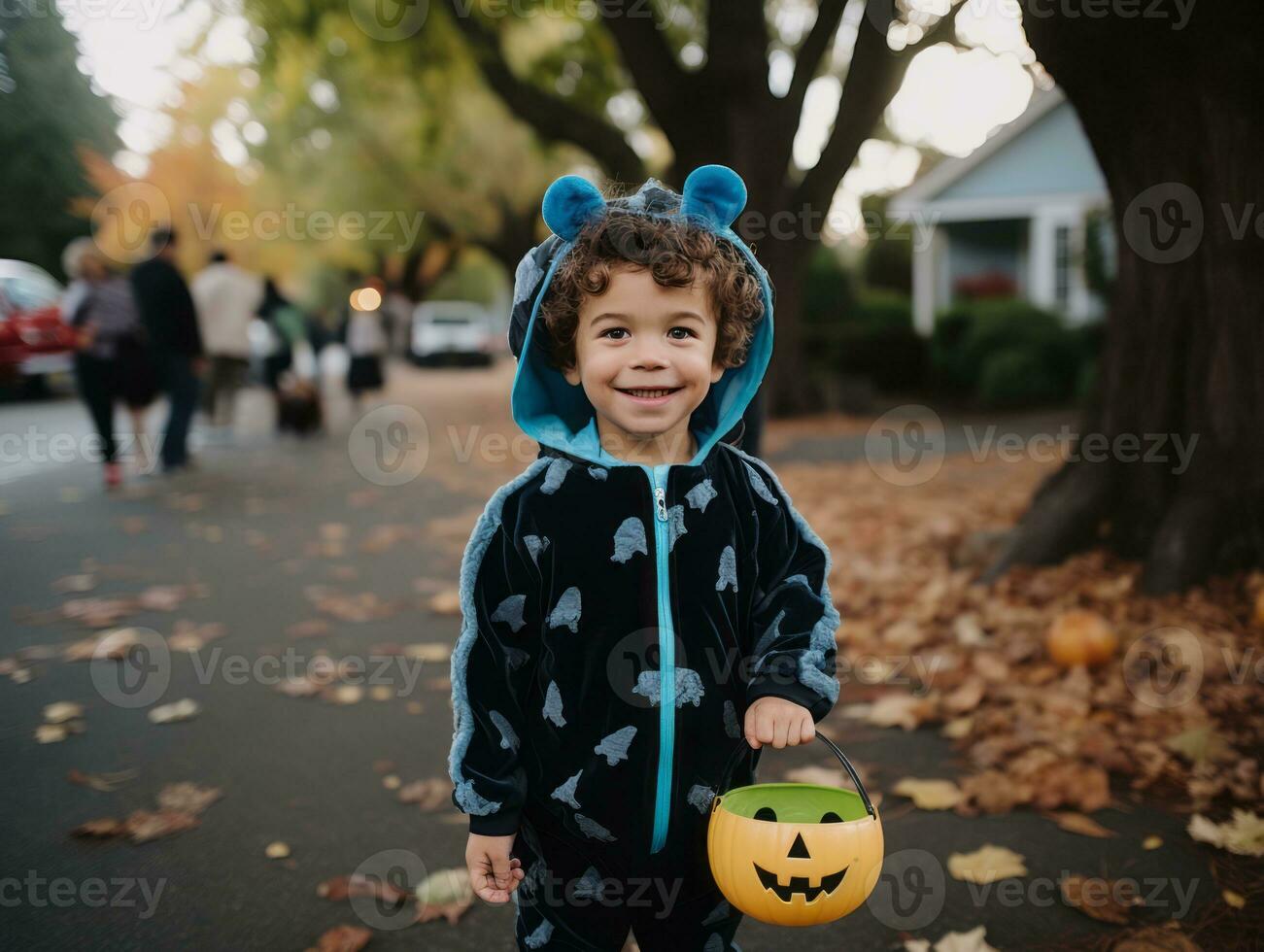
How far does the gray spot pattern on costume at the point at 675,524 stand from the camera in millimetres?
1954

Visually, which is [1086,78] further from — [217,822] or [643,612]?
[217,822]

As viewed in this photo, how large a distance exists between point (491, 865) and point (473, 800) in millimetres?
137

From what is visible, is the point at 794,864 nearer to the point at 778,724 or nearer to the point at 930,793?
the point at 778,724

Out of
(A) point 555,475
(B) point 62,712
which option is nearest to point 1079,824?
(A) point 555,475

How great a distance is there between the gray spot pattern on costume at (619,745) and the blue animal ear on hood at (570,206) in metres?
0.96

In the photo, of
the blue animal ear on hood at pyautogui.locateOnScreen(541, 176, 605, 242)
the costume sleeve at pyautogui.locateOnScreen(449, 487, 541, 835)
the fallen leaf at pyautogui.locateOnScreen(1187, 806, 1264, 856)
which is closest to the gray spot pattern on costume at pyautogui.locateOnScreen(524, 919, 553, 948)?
the costume sleeve at pyautogui.locateOnScreen(449, 487, 541, 835)

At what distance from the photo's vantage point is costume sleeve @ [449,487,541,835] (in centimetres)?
190

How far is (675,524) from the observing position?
1961 mm

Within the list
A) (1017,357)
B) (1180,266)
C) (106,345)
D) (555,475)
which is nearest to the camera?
(555,475)

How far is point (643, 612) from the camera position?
6.34ft

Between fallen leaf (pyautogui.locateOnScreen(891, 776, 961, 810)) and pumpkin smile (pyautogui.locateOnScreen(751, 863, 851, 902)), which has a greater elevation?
pumpkin smile (pyautogui.locateOnScreen(751, 863, 851, 902))

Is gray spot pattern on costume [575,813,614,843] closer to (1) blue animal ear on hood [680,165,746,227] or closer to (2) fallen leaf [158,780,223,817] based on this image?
(1) blue animal ear on hood [680,165,746,227]

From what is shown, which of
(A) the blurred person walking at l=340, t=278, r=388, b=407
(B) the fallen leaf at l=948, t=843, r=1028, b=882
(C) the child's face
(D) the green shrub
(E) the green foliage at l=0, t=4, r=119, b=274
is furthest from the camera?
(A) the blurred person walking at l=340, t=278, r=388, b=407

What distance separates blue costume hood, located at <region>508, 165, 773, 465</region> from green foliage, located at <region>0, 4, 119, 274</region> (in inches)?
364
